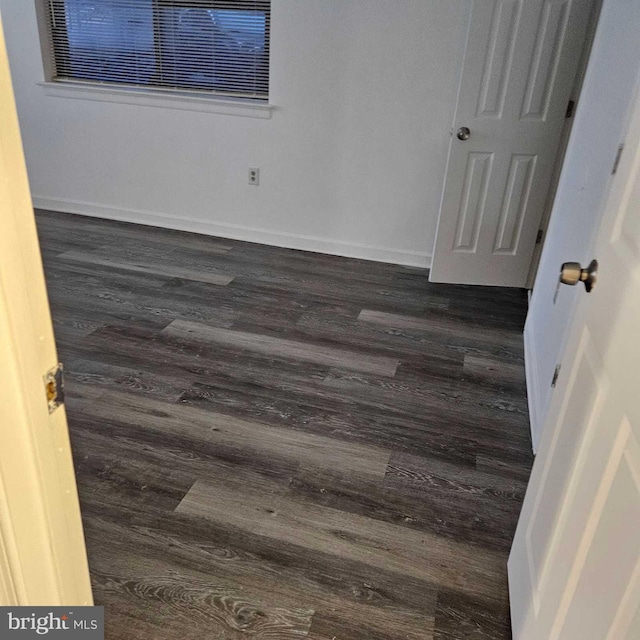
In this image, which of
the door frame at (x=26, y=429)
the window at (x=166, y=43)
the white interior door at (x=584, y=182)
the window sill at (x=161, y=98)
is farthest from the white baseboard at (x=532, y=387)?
the window at (x=166, y=43)

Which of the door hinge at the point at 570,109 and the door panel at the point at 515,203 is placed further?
the door panel at the point at 515,203

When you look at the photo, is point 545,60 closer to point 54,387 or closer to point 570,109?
point 570,109

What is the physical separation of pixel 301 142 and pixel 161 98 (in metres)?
0.99

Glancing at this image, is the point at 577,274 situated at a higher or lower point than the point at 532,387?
higher

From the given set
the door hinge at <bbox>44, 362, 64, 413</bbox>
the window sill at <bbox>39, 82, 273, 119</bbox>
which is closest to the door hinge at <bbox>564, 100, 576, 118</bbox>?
the window sill at <bbox>39, 82, 273, 119</bbox>

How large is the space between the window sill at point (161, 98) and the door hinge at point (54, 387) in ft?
10.6

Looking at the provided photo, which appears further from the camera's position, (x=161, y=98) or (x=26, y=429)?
(x=161, y=98)

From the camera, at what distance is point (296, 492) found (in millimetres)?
1803

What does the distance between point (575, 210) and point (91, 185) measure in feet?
11.0

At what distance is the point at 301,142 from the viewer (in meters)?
3.61

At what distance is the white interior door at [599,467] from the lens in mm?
802

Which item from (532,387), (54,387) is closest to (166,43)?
(532,387)

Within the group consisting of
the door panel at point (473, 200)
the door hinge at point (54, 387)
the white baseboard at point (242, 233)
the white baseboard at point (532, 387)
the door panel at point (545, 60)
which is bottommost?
the white baseboard at point (242, 233)

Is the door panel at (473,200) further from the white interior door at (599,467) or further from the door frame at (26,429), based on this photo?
the door frame at (26,429)
